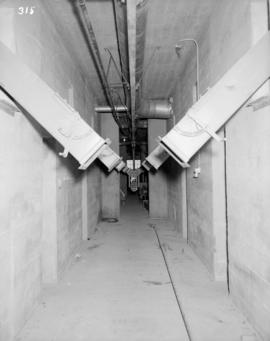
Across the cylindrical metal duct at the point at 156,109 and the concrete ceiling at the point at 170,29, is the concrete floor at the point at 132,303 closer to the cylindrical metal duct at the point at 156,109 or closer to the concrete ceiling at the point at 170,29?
the cylindrical metal duct at the point at 156,109

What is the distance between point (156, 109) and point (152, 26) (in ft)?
9.02

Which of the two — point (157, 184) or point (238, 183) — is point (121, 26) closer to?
point (238, 183)

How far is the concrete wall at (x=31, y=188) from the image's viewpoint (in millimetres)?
1966

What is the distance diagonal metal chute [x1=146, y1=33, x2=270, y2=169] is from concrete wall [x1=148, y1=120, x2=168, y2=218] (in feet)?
16.8

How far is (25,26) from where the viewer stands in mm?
2379

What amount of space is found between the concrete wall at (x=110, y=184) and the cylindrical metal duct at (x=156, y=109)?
153cm

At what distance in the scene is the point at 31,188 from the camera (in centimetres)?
242

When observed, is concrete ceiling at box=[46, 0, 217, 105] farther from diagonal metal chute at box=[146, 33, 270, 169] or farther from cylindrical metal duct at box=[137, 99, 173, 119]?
diagonal metal chute at box=[146, 33, 270, 169]

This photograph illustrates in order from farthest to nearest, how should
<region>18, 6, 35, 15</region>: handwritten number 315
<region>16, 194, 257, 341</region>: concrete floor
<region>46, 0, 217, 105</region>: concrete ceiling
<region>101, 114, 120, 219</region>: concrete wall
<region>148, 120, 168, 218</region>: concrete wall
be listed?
<region>148, 120, 168, 218</region>: concrete wall
<region>101, 114, 120, 219</region>: concrete wall
<region>46, 0, 217, 105</region>: concrete ceiling
<region>18, 6, 35, 15</region>: handwritten number 315
<region>16, 194, 257, 341</region>: concrete floor

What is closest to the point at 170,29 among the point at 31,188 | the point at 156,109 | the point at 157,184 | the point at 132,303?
the point at 156,109

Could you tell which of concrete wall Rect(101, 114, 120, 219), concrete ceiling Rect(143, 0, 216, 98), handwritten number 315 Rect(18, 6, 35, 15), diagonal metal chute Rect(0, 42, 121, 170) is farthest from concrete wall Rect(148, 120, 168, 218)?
diagonal metal chute Rect(0, 42, 121, 170)

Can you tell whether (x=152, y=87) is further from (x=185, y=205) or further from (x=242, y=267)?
(x=242, y=267)

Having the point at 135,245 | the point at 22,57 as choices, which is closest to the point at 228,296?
the point at 135,245

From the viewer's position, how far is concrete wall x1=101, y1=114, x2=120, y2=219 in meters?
7.15
